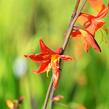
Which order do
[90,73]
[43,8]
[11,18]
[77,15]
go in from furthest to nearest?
[43,8]
[11,18]
[90,73]
[77,15]

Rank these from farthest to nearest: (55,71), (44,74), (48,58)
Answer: (44,74), (48,58), (55,71)

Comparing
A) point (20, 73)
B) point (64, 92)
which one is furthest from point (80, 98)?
point (20, 73)

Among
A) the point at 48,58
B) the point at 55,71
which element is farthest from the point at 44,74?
the point at 55,71

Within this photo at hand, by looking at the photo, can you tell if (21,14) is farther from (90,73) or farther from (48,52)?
(48,52)

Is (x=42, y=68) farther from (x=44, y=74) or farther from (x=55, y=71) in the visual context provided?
(x=44, y=74)

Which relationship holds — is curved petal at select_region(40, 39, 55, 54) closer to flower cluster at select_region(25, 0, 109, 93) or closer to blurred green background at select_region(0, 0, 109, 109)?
flower cluster at select_region(25, 0, 109, 93)
